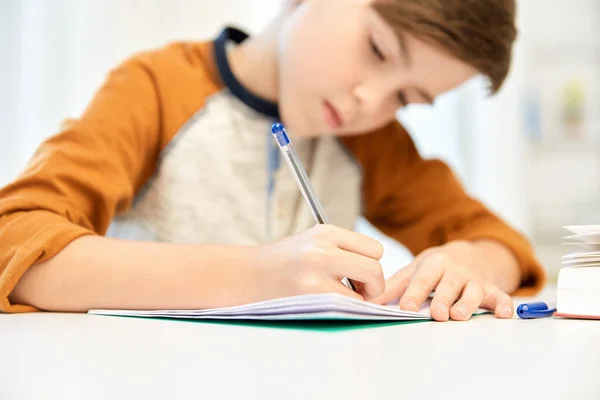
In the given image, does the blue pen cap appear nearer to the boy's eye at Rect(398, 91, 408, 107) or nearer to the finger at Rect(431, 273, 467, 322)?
the finger at Rect(431, 273, 467, 322)

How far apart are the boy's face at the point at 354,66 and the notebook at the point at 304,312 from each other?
36 cm

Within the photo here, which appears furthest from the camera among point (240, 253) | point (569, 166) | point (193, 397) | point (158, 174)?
point (569, 166)

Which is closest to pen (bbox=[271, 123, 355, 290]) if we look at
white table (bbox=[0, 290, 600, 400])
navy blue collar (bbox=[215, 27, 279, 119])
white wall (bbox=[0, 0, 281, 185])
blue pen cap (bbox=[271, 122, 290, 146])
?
blue pen cap (bbox=[271, 122, 290, 146])

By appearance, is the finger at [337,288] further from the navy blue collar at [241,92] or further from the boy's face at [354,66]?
the navy blue collar at [241,92]

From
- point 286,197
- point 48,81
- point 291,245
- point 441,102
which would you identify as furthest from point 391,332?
point 441,102

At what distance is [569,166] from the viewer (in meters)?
2.01

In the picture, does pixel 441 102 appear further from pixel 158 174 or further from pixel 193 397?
pixel 193 397

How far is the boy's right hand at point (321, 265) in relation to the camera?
44 centimetres

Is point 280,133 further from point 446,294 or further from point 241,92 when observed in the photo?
point 241,92

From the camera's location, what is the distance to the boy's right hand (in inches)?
17.3

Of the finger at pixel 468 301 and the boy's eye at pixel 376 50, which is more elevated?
the boy's eye at pixel 376 50

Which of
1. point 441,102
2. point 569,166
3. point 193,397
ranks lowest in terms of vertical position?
point 569,166

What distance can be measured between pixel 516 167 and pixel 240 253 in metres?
1.52

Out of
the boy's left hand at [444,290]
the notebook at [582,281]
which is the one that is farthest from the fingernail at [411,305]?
the notebook at [582,281]
